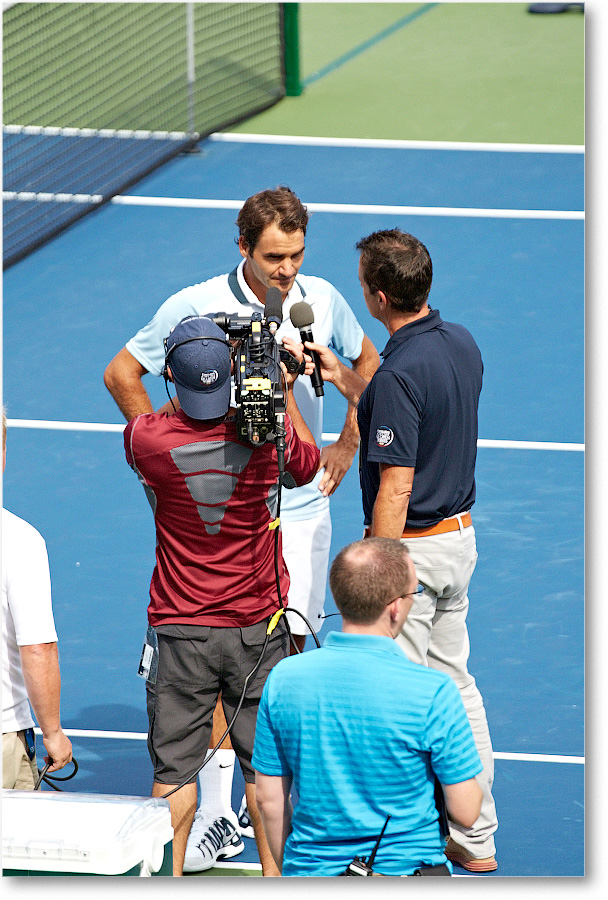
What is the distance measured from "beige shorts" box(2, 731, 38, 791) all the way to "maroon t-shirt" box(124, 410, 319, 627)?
1.97 ft

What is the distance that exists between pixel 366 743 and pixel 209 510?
1207mm

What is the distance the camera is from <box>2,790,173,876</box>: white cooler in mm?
3719

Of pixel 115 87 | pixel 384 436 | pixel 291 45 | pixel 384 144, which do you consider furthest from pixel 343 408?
pixel 291 45

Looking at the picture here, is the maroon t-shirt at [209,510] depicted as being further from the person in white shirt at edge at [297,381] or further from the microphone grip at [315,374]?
the person in white shirt at edge at [297,381]

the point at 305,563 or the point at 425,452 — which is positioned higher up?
the point at 425,452

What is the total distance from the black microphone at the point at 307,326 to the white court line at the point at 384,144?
8.65 m

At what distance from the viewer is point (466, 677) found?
16.6ft

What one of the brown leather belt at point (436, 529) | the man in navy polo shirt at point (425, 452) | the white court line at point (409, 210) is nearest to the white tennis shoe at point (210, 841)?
the man in navy polo shirt at point (425, 452)

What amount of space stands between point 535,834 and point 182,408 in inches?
88.9

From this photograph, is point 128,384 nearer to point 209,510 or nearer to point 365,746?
point 209,510

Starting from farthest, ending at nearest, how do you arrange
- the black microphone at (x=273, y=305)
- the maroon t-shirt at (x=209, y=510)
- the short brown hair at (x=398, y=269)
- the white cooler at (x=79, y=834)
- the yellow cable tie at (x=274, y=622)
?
1. the short brown hair at (x=398, y=269)
2. the black microphone at (x=273, y=305)
3. the yellow cable tie at (x=274, y=622)
4. the maroon t-shirt at (x=209, y=510)
5. the white cooler at (x=79, y=834)

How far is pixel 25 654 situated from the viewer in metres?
4.14

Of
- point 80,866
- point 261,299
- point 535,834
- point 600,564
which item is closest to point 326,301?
point 261,299

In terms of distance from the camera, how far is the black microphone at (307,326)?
483 centimetres
